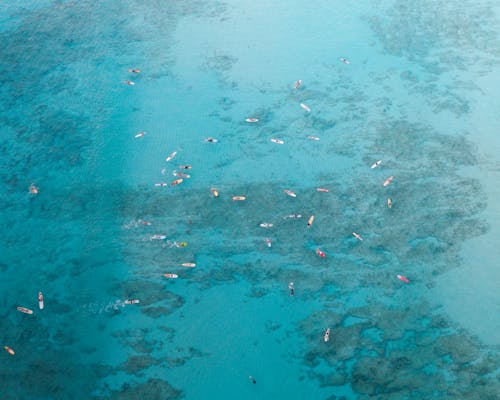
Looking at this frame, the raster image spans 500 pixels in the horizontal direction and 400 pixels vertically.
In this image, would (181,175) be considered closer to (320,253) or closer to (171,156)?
(171,156)

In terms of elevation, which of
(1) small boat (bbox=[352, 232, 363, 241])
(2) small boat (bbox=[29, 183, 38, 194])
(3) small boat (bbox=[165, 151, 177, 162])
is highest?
(3) small boat (bbox=[165, 151, 177, 162])

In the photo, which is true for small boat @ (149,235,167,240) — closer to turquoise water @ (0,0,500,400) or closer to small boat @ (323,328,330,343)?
turquoise water @ (0,0,500,400)

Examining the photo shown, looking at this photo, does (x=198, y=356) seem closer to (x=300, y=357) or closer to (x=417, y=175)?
(x=300, y=357)

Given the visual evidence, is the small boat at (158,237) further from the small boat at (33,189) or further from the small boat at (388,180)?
the small boat at (388,180)

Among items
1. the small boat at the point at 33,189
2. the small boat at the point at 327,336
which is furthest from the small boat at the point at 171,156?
the small boat at the point at 327,336

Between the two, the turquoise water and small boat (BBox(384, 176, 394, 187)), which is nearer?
the turquoise water

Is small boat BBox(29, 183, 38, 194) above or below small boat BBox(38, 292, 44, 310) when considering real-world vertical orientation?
above

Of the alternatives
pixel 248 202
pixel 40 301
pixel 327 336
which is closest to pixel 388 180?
pixel 248 202

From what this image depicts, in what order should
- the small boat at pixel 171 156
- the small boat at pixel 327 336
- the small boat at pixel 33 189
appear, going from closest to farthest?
the small boat at pixel 327 336
the small boat at pixel 33 189
the small boat at pixel 171 156

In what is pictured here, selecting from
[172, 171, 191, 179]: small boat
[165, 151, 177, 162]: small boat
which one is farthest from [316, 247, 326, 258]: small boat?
[165, 151, 177, 162]: small boat

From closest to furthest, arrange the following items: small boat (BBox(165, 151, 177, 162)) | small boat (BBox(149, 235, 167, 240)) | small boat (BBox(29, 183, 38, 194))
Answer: small boat (BBox(149, 235, 167, 240))
small boat (BBox(29, 183, 38, 194))
small boat (BBox(165, 151, 177, 162))

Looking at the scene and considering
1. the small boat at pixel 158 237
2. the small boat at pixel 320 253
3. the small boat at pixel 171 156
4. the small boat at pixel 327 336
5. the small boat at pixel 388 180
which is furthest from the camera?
the small boat at pixel 171 156
